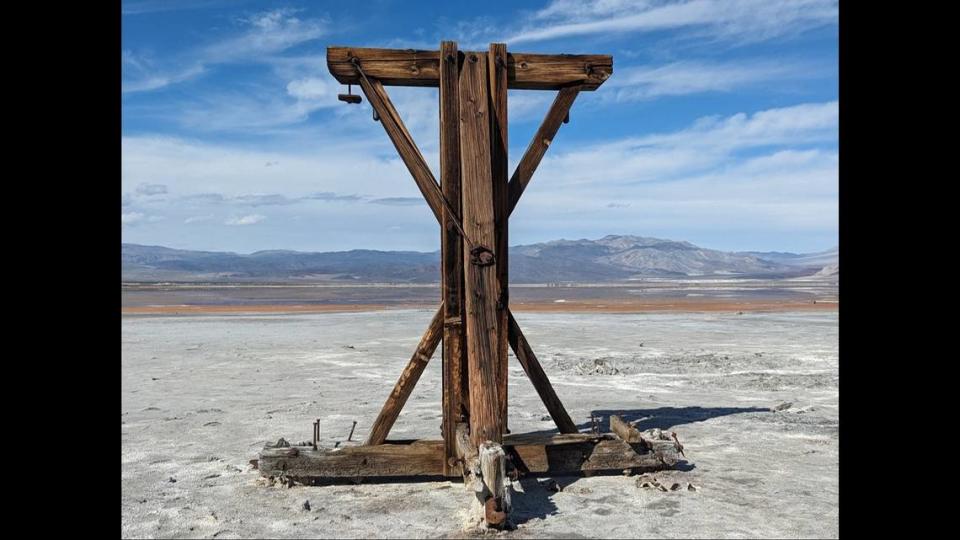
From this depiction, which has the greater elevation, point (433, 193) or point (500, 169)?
point (500, 169)

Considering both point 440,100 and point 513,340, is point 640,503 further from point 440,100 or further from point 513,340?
point 440,100

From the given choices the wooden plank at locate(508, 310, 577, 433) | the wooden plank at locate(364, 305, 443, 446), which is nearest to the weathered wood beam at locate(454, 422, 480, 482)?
the wooden plank at locate(364, 305, 443, 446)

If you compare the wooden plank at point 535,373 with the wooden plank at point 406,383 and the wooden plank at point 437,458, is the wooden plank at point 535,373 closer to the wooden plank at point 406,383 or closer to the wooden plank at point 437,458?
the wooden plank at point 437,458

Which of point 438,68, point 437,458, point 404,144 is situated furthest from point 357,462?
point 438,68

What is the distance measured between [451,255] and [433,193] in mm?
561

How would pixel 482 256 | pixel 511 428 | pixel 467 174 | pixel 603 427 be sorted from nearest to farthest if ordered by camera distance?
1. pixel 482 256
2. pixel 467 174
3. pixel 603 427
4. pixel 511 428

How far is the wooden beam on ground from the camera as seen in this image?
5.83 meters

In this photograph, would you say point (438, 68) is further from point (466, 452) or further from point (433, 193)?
point (466, 452)

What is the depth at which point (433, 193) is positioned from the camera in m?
6.09

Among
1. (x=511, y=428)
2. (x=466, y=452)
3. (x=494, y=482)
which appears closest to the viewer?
(x=494, y=482)

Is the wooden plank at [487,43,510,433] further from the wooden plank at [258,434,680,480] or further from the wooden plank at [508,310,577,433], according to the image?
the wooden plank at [258,434,680,480]

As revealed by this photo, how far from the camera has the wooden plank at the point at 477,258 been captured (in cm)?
547
